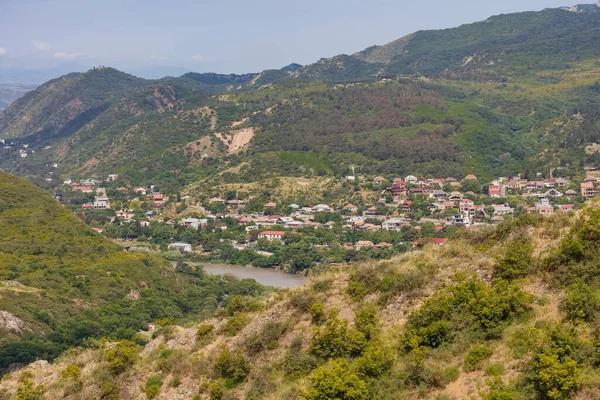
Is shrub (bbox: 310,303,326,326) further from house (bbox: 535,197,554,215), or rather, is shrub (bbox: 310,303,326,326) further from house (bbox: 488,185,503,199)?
house (bbox: 488,185,503,199)

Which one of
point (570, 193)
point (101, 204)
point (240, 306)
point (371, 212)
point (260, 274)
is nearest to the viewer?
point (240, 306)

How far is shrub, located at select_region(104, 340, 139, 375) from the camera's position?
14242 mm

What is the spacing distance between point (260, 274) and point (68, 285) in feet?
55.7

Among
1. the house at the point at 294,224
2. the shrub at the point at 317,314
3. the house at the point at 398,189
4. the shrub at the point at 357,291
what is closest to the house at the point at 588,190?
the house at the point at 398,189

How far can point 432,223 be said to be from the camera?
5322 centimetres

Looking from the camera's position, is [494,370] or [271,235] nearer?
[494,370]

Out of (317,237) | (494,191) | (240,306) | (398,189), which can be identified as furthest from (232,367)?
(398,189)

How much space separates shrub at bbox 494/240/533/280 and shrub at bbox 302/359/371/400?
4035 millimetres

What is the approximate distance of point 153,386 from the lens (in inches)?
532

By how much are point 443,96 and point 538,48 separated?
47.1m

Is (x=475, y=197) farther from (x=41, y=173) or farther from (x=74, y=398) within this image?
(x=41, y=173)

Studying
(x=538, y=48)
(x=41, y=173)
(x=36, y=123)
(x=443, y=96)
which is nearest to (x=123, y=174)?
(x=41, y=173)

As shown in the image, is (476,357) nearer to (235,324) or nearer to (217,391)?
(217,391)

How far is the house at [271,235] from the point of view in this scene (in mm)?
55875
